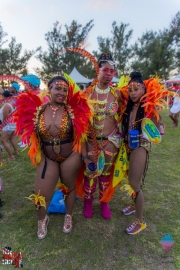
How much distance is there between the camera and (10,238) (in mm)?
2209

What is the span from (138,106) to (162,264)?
156 centimetres

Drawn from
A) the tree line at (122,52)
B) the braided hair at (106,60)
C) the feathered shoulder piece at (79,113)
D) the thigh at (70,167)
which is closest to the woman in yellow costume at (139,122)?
the braided hair at (106,60)

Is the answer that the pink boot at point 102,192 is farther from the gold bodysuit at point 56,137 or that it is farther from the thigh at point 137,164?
the gold bodysuit at point 56,137

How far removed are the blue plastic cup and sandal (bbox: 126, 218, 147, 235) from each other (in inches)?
35.1

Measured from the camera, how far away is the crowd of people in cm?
210

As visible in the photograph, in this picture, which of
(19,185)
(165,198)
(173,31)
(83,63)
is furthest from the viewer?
(173,31)

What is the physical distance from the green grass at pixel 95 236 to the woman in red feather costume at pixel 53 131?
10.0 inches

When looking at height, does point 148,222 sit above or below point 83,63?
below

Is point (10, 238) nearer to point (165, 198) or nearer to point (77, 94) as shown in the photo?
point (77, 94)

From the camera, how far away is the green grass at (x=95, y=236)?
194cm

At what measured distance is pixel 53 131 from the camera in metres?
2.05

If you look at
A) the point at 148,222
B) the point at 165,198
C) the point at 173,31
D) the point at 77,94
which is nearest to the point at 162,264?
the point at 148,222

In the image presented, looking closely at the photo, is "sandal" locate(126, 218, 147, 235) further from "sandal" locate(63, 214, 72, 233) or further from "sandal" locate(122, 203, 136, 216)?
"sandal" locate(63, 214, 72, 233)

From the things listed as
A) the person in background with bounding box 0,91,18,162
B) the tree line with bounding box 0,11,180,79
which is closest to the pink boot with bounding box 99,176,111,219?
the person in background with bounding box 0,91,18,162
